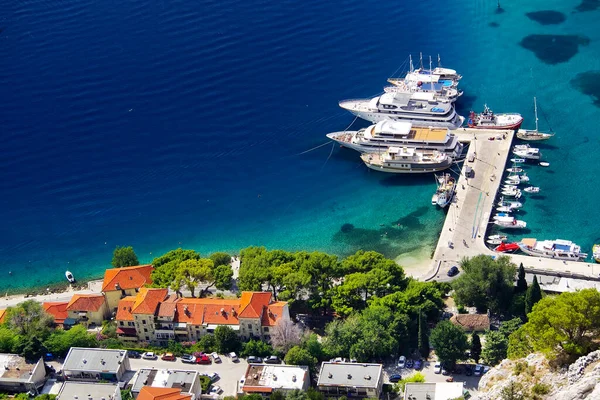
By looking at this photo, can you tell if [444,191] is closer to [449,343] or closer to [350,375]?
[449,343]

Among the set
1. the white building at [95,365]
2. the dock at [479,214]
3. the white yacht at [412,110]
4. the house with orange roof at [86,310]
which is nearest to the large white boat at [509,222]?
the dock at [479,214]

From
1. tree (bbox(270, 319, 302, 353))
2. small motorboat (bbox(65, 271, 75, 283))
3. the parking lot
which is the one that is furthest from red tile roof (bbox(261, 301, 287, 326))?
small motorboat (bbox(65, 271, 75, 283))

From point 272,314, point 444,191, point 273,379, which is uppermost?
point 444,191

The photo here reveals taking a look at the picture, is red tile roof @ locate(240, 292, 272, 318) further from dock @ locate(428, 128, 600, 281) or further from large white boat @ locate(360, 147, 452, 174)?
large white boat @ locate(360, 147, 452, 174)

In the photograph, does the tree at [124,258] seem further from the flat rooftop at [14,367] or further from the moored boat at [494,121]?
the moored boat at [494,121]

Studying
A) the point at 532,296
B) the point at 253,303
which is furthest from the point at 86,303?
the point at 532,296

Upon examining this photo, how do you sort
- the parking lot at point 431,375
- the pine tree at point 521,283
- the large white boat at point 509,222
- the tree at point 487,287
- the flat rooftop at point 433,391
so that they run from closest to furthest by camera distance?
1. the flat rooftop at point 433,391
2. the parking lot at point 431,375
3. the tree at point 487,287
4. the pine tree at point 521,283
5. the large white boat at point 509,222

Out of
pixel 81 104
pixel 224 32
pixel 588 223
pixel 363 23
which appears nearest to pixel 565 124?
pixel 588 223
